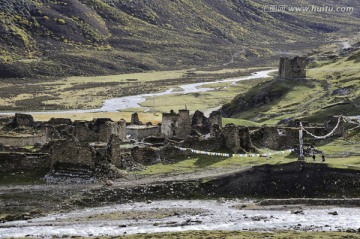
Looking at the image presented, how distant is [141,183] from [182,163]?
586cm

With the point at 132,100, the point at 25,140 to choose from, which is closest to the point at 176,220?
the point at 25,140

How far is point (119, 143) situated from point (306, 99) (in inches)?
1858

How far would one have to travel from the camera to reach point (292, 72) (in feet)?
334

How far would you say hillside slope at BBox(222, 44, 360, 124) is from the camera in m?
76.2

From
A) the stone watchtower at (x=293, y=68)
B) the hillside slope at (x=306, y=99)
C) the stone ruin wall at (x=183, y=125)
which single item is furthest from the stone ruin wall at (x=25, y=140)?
the stone watchtower at (x=293, y=68)

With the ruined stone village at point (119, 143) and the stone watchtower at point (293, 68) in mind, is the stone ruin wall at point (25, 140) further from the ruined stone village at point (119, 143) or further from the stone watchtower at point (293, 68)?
the stone watchtower at point (293, 68)

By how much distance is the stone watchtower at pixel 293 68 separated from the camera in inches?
3964

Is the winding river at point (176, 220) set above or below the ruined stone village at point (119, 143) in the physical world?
below

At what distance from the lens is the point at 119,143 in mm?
47219

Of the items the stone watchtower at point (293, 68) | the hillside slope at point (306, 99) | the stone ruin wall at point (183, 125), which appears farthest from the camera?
the stone watchtower at point (293, 68)

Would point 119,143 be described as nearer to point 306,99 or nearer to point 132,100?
point 306,99

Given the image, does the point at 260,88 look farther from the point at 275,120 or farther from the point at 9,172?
the point at 9,172

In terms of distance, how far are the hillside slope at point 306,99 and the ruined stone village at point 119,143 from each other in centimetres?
1618

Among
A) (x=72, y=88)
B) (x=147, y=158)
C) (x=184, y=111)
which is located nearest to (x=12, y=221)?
(x=147, y=158)
